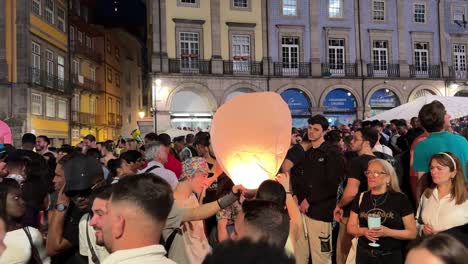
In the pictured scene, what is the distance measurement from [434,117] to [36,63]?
28202 mm

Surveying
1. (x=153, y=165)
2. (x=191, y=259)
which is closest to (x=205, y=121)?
(x=153, y=165)

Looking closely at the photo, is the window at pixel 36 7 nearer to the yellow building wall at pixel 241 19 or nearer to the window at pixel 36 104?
the window at pixel 36 104

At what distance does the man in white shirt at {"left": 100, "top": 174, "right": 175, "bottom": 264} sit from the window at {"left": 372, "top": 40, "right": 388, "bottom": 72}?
109ft

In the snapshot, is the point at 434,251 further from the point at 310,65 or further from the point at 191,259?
the point at 310,65

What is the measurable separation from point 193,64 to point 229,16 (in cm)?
415

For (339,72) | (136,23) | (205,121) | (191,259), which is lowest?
(191,259)

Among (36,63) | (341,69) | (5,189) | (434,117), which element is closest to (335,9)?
(341,69)

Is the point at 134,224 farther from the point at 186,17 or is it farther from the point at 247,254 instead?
the point at 186,17

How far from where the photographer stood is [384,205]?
4.70 m

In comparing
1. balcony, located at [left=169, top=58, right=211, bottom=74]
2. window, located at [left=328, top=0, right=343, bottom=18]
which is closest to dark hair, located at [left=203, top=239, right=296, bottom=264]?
balcony, located at [left=169, top=58, right=211, bottom=74]

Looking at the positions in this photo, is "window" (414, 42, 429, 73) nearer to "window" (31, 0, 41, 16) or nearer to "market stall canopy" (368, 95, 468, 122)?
"market stall canopy" (368, 95, 468, 122)

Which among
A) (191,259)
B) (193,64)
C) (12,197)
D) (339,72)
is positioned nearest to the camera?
(12,197)

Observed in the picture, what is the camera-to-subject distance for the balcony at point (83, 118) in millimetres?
34594

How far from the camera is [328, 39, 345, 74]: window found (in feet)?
107
